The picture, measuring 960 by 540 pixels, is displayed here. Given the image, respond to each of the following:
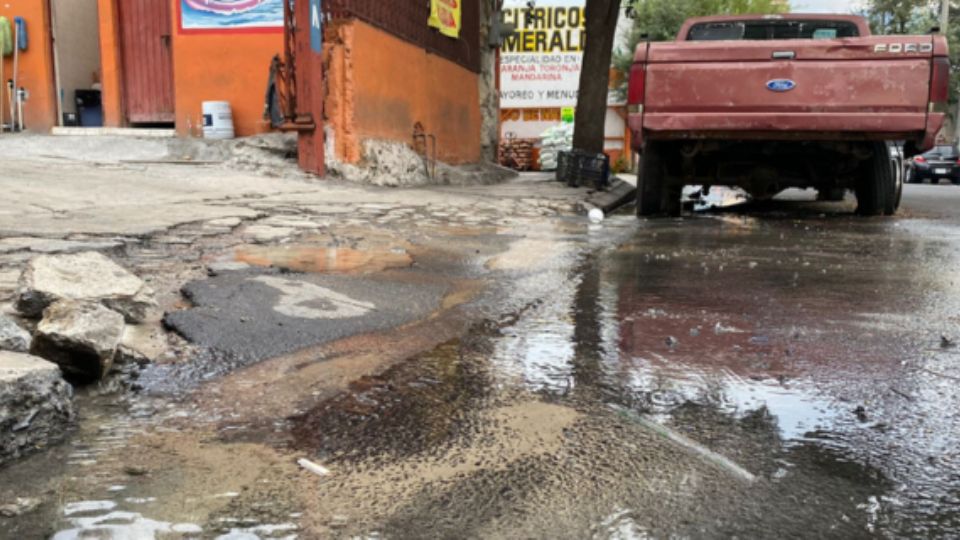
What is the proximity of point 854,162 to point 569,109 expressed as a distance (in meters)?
19.4

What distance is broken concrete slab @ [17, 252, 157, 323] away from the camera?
2676 mm

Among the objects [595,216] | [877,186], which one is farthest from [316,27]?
[877,186]

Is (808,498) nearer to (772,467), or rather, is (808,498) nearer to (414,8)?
(772,467)

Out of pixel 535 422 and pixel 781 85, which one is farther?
pixel 781 85

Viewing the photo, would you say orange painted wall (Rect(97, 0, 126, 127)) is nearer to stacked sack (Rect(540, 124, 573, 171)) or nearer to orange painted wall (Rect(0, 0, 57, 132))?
orange painted wall (Rect(0, 0, 57, 132))

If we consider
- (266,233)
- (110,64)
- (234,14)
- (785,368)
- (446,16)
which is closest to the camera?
(785,368)

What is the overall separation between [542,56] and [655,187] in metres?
19.8

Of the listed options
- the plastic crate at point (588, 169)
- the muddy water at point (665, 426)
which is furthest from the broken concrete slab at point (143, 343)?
the plastic crate at point (588, 169)

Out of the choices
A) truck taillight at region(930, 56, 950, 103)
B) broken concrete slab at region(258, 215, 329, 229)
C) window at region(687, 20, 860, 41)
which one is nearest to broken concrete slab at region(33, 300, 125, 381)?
broken concrete slab at region(258, 215, 329, 229)

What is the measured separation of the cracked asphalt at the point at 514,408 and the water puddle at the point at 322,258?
4 centimetres

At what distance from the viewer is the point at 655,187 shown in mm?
8109

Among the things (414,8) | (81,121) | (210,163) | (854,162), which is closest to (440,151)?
(414,8)

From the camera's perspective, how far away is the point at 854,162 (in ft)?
25.5

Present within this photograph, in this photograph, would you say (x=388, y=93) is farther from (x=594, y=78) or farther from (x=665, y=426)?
(x=665, y=426)
